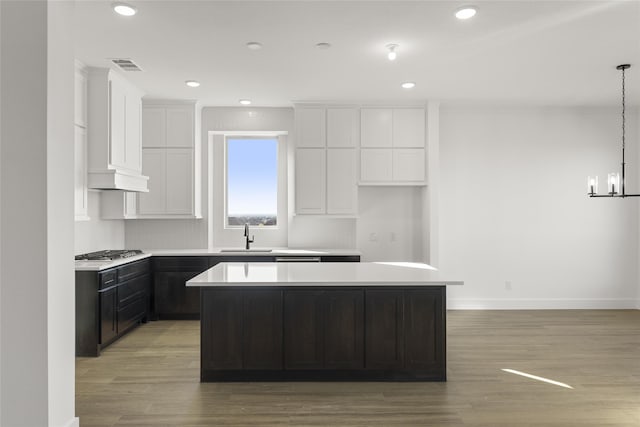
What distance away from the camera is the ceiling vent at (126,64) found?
4.43 metres

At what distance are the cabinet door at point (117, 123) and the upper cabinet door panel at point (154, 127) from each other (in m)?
0.74

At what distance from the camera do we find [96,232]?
5441 millimetres

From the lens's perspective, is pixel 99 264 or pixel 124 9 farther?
pixel 99 264

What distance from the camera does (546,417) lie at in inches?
119

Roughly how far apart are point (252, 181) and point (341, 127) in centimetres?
151

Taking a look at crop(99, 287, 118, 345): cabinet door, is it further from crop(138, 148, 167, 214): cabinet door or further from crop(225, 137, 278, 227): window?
crop(225, 137, 278, 227): window

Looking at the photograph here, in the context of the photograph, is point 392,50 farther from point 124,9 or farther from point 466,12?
point 124,9

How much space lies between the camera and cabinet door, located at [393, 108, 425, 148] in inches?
240

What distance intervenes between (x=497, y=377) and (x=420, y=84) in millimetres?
3102

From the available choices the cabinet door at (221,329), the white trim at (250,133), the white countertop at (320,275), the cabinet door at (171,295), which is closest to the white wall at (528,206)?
the white trim at (250,133)

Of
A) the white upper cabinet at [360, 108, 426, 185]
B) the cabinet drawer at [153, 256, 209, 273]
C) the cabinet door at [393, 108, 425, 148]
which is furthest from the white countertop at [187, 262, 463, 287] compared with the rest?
the cabinet door at [393, 108, 425, 148]

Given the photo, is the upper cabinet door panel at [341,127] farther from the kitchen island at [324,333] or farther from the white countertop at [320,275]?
the kitchen island at [324,333]

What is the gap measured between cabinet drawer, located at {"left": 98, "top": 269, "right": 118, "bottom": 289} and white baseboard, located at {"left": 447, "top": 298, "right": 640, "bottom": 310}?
4.16 meters

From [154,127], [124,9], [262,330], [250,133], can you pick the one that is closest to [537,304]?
[262,330]
